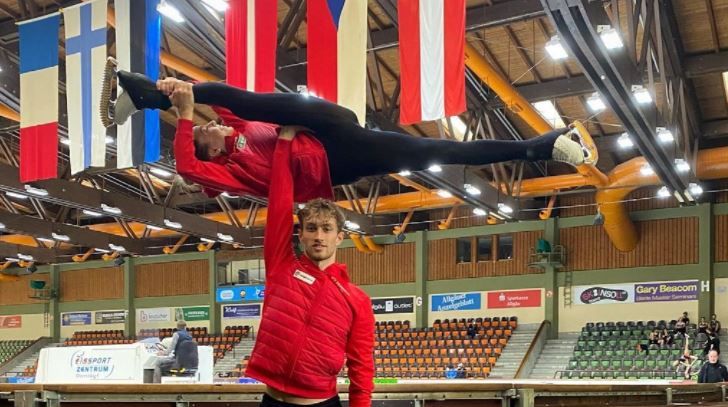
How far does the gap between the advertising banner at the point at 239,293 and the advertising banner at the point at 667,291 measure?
12.7m

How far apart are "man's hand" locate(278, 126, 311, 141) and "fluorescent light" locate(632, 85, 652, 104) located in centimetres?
786

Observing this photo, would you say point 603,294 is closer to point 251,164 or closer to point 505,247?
point 505,247

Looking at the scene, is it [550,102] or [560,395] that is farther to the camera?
[550,102]

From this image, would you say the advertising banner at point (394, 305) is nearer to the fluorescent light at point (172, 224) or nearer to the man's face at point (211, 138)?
the fluorescent light at point (172, 224)

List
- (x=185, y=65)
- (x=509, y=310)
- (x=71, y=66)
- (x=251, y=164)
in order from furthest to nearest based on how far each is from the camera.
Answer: (x=509, y=310)
(x=185, y=65)
(x=71, y=66)
(x=251, y=164)

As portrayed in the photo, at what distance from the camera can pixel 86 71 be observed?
8.73m

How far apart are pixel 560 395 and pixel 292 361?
6.95ft

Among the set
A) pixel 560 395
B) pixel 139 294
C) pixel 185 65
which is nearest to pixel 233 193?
pixel 560 395

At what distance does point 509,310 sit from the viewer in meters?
22.1

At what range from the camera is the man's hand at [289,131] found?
2.84 m

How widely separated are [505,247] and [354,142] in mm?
20207

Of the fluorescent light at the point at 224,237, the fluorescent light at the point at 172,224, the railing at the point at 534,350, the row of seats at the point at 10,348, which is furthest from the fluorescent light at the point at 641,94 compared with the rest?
the row of seats at the point at 10,348

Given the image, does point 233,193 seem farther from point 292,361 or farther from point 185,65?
point 185,65

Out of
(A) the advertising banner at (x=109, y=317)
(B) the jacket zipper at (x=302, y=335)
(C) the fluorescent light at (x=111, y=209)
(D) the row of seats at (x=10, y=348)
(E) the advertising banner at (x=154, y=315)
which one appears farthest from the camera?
(D) the row of seats at (x=10, y=348)
